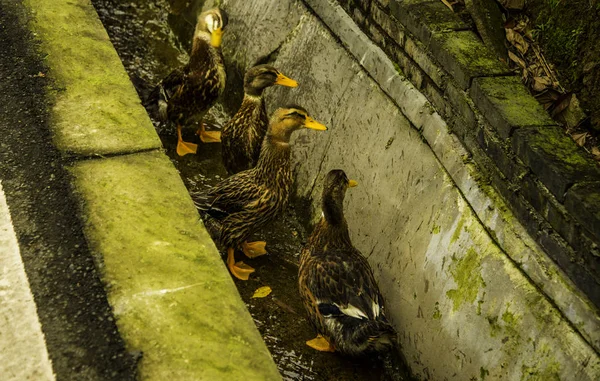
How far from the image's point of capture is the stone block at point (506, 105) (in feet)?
12.5

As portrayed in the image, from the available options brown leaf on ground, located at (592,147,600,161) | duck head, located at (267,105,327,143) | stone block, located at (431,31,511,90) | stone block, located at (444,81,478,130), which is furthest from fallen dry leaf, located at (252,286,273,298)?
brown leaf on ground, located at (592,147,600,161)

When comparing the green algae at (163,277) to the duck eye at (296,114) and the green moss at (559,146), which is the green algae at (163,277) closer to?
the duck eye at (296,114)

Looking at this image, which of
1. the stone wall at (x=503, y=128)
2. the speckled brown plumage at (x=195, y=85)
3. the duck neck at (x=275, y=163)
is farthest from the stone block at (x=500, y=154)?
the speckled brown plumage at (x=195, y=85)

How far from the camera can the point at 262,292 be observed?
4.97 meters

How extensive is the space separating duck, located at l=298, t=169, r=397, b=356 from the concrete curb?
106 cm

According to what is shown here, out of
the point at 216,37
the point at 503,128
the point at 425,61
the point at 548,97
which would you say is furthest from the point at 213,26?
the point at 503,128

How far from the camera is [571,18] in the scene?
177 inches

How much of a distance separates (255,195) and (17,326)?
2.24 meters

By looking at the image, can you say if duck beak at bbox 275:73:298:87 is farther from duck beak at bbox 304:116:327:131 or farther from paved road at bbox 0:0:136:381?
paved road at bbox 0:0:136:381

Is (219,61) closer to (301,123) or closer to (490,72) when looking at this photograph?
(301,123)

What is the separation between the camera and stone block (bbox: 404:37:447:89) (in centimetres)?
429

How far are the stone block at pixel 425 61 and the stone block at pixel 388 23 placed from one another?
0.07 m

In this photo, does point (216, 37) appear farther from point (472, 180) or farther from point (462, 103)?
point (472, 180)

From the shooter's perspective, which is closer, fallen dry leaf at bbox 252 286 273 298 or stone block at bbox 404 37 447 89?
stone block at bbox 404 37 447 89
